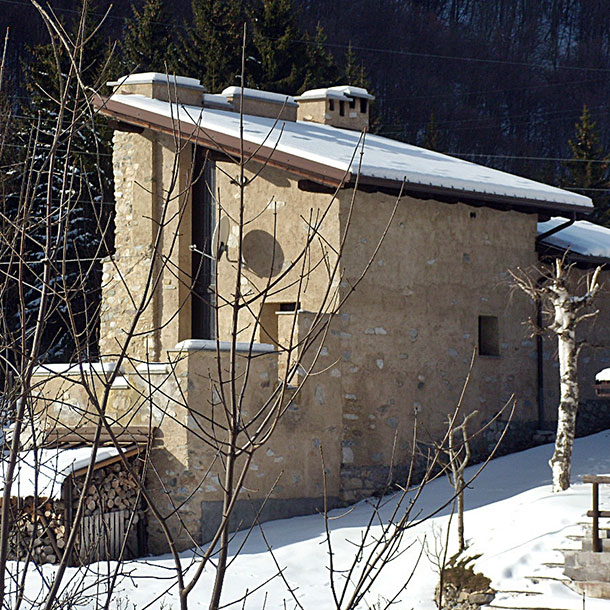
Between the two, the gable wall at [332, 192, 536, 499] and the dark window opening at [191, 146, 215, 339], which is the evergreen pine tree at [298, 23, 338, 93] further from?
the gable wall at [332, 192, 536, 499]

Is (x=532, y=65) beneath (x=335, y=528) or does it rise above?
above

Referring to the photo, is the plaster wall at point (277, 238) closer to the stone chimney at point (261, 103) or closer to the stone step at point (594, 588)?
the stone chimney at point (261, 103)

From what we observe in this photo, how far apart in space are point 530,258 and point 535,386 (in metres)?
1.73

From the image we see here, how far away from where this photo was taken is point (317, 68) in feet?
87.9

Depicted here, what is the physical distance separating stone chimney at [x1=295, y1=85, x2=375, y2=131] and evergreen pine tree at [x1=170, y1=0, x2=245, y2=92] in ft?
24.6

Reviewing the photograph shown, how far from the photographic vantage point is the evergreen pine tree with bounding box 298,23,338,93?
84.2 ft

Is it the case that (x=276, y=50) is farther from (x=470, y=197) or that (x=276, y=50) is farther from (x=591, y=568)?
(x=591, y=568)

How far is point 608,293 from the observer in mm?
15133

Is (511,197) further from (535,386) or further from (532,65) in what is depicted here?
(532,65)

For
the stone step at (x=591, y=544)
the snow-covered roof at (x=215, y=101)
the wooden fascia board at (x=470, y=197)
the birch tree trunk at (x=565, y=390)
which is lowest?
the stone step at (x=591, y=544)

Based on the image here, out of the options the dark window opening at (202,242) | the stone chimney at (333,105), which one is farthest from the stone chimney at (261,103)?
the dark window opening at (202,242)

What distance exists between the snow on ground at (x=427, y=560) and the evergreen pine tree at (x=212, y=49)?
15338 millimetres

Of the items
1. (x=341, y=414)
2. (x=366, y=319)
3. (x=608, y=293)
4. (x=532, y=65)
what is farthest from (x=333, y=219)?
(x=532, y=65)

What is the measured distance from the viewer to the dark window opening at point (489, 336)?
1390 centimetres
